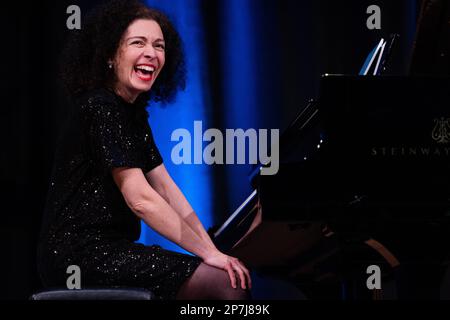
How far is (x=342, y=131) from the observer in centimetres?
261

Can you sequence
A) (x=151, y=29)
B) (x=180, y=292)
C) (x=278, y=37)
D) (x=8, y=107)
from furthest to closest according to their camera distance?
1. (x=278, y=37)
2. (x=8, y=107)
3. (x=151, y=29)
4. (x=180, y=292)

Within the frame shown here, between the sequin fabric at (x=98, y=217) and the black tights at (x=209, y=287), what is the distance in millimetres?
23

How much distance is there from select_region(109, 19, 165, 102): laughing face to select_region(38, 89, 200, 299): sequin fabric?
13 cm

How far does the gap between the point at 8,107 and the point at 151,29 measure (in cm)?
166

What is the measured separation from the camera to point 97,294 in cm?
214

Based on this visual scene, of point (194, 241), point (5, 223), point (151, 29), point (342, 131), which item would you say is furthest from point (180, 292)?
point (5, 223)

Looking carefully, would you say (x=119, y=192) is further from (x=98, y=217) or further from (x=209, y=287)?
(x=209, y=287)

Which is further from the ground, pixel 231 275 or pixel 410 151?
pixel 410 151

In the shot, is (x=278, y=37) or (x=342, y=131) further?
(x=278, y=37)

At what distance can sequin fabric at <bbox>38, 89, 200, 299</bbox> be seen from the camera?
7.81ft

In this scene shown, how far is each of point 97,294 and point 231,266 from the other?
39 cm

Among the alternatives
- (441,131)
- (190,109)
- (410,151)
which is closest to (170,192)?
(410,151)

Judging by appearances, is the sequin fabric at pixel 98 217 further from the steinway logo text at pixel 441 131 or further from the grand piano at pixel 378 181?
the steinway logo text at pixel 441 131

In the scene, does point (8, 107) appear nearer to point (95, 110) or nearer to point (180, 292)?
point (95, 110)
